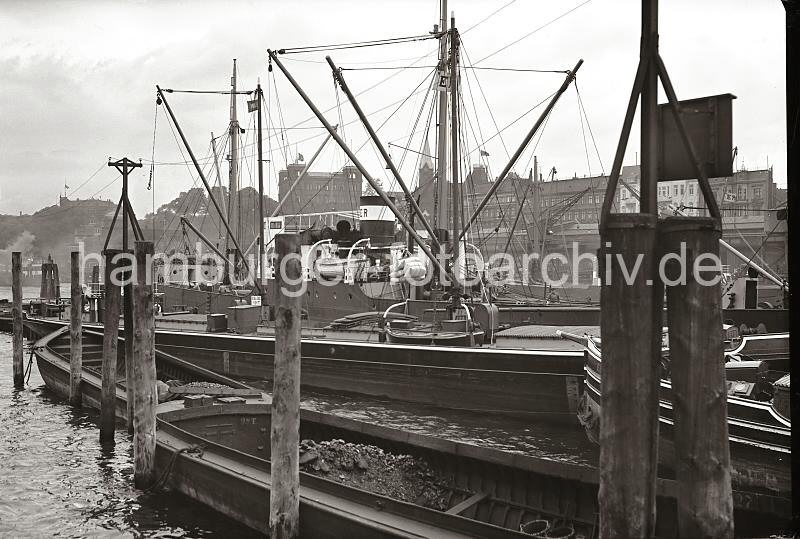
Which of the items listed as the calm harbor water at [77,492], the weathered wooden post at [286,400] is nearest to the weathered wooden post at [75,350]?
the calm harbor water at [77,492]

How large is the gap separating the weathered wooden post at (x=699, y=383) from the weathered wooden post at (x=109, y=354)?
13581 millimetres

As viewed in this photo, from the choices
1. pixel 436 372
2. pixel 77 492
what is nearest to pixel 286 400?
pixel 77 492

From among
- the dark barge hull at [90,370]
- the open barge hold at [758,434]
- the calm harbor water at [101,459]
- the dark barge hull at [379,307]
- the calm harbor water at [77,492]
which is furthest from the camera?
the dark barge hull at [379,307]

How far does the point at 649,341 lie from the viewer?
4859mm

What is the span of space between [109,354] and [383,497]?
33.8ft

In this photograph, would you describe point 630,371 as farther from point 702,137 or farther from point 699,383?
point 702,137

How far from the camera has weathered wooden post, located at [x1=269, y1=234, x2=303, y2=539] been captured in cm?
819

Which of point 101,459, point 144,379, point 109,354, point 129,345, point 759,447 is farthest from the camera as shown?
point 109,354

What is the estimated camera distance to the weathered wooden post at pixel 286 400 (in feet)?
→ 26.9

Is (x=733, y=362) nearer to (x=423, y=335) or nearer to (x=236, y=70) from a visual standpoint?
(x=423, y=335)

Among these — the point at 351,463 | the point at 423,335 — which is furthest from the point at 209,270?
the point at 351,463

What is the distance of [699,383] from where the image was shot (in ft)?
15.9

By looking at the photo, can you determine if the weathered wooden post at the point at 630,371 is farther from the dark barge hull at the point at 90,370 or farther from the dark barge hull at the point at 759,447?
the dark barge hull at the point at 90,370

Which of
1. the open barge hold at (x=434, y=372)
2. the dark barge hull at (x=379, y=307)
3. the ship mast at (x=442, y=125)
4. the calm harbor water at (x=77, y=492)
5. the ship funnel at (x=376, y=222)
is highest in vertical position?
the ship mast at (x=442, y=125)
